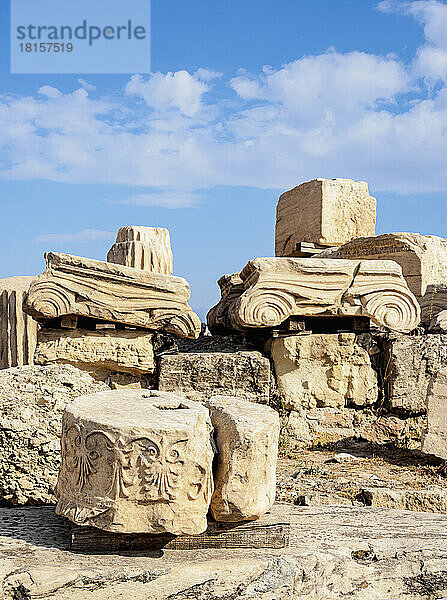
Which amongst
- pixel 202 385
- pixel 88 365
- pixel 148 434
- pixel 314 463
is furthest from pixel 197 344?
pixel 148 434

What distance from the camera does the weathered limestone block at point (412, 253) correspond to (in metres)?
7.78

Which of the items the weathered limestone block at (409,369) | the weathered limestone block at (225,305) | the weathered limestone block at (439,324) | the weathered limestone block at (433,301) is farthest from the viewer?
the weathered limestone block at (433,301)

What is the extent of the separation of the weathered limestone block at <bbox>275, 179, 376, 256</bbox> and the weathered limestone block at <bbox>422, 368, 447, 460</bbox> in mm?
4269

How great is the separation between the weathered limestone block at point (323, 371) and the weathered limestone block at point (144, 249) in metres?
1.71

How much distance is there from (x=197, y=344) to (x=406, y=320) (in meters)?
1.93

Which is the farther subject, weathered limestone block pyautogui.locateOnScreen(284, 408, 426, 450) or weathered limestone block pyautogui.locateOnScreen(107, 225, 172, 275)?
Answer: weathered limestone block pyautogui.locateOnScreen(107, 225, 172, 275)


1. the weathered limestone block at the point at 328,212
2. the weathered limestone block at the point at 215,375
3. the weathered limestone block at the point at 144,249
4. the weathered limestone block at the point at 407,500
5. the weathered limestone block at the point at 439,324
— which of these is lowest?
the weathered limestone block at the point at 407,500

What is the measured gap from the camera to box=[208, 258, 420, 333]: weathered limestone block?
553 centimetres

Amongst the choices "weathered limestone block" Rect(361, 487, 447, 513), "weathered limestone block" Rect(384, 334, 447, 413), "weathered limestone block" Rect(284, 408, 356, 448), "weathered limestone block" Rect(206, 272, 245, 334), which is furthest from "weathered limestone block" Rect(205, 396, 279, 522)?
"weathered limestone block" Rect(206, 272, 245, 334)

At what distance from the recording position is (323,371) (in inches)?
229

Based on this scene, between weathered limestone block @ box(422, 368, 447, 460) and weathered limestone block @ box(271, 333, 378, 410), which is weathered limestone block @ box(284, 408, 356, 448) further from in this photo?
weathered limestone block @ box(422, 368, 447, 460)

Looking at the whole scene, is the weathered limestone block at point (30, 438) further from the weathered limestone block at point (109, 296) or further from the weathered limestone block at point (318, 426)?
the weathered limestone block at point (318, 426)

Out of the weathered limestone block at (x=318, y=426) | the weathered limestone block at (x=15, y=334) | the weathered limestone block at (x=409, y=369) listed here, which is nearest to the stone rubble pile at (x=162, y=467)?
the weathered limestone block at (x=318, y=426)

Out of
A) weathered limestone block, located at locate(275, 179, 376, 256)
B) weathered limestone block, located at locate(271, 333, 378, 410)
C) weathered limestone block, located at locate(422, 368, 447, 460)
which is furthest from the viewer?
weathered limestone block, located at locate(275, 179, 376, 256)
